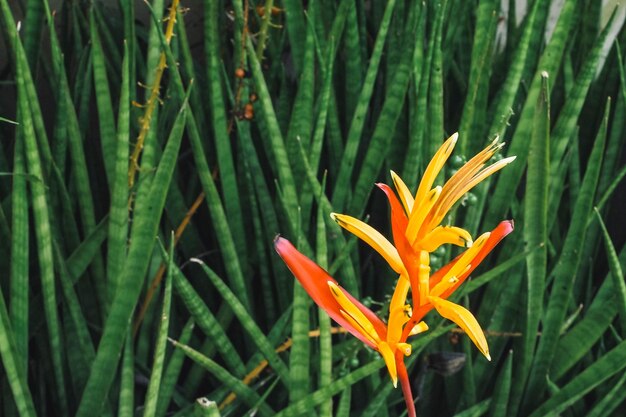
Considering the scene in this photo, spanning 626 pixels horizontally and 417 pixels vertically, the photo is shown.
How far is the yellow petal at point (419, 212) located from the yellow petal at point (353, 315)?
4cm

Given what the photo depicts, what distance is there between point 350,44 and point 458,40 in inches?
7.2

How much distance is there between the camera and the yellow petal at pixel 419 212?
1.09 ft

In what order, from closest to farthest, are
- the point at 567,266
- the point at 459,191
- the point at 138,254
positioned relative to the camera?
the point at 459,191 → the point at 138,254 → the point at 567,266

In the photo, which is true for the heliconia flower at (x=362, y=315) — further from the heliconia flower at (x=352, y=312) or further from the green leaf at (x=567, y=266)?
the green leaf at (x=567, y=266)

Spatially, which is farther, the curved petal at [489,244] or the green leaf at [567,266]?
the green leaf at [567,266]

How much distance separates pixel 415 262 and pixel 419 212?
→ 0.02 meters

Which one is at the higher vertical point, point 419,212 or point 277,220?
point 419,212

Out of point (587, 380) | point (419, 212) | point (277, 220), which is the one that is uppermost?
point (419, 212)

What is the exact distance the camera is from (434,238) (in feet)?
1.11

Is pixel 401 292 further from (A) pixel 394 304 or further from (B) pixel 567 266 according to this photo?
(B) pixel 567 266

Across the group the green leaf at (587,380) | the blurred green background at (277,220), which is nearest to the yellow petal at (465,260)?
the blurred green background at (277,220)

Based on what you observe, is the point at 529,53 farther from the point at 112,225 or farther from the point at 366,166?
the point at 112,225

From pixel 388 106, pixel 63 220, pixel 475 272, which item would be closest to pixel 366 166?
pixel 388 106

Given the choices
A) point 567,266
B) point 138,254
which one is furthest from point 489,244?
point 567,266
